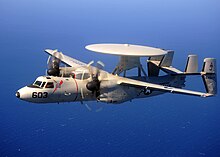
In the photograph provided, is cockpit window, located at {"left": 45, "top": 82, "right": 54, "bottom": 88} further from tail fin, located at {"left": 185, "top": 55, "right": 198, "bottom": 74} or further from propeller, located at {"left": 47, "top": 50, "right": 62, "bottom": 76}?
tail fin, located at {"left": 185, "top": 55, "right": 198, "bottom": 74}

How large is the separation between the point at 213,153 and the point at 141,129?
27.4 m

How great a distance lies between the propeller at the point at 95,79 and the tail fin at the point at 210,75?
688 inches

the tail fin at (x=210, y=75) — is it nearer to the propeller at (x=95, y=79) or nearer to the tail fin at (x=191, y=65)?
the tail fin at (x=191, y=65)

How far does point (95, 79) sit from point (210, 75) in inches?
Result: 752

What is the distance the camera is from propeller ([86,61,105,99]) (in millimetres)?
34844

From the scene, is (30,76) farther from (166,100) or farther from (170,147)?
(170,147)

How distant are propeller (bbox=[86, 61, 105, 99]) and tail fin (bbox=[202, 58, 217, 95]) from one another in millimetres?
17480

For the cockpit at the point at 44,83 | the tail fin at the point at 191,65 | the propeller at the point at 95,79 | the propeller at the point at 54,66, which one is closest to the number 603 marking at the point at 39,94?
the cockpit at the point at 44,83

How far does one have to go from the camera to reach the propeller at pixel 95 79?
34.8m

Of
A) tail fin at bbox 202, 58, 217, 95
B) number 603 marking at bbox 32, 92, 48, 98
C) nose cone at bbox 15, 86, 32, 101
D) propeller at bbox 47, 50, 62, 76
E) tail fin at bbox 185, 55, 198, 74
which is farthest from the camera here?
tail fin at bbox 185, 55, 198, 74

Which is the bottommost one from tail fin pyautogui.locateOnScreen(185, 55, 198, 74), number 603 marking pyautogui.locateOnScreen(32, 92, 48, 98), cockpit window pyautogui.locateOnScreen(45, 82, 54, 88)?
number 603 marking pyautogui.locateOnScreen(32, 92, 48, 98)

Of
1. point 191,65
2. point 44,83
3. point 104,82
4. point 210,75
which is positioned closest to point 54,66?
point 44,83

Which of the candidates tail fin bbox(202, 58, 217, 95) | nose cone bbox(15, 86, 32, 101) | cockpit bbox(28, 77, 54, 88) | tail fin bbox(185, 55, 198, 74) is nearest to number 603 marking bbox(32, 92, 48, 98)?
nose cone bbox(15, 86, 32, 101)

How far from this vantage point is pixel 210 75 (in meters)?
45.0
